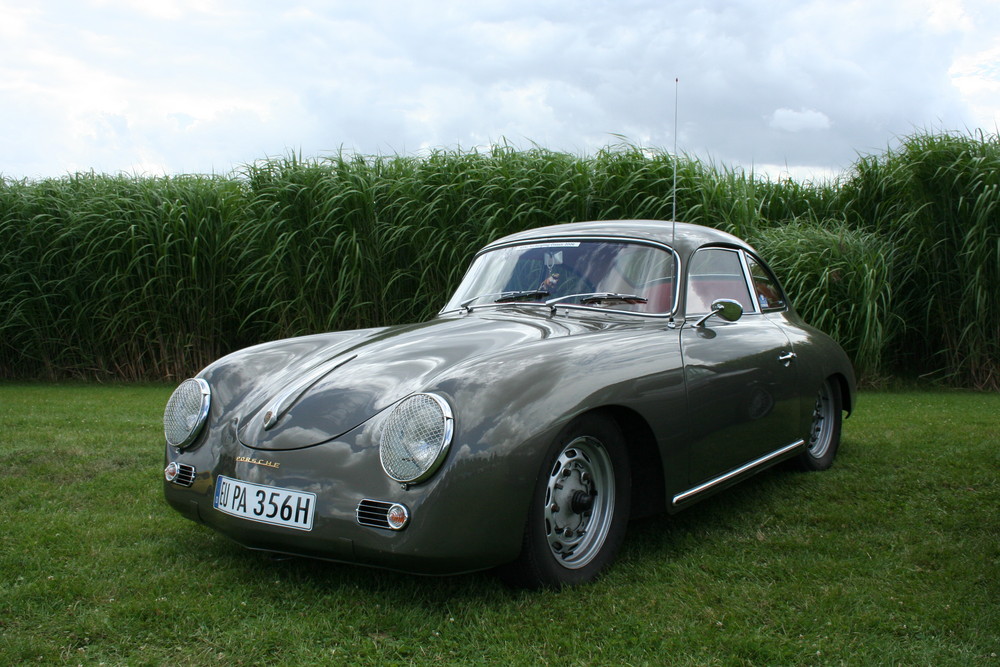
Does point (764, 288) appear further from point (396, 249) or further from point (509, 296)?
point (396, 249)

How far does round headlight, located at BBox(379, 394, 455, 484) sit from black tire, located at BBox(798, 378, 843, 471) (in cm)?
279

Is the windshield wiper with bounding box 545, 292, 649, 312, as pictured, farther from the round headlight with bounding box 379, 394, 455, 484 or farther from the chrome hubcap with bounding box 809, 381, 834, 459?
the chrome hubcap with bounding box 809, 381, 834, 459

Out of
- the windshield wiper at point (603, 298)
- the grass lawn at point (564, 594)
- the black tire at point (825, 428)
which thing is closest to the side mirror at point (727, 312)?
the windshield wiper at point (603, 298)

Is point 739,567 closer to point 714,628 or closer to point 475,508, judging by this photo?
point 714,628

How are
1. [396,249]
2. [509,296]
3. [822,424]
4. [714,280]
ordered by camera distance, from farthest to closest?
[396,249] → [822,424] → [714,280] → [509,296]

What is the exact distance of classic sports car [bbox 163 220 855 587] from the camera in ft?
7.86

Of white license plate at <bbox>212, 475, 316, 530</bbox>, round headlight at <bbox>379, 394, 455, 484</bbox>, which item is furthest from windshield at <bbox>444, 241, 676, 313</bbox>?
white license plate at <bbox>212, 475, 316, 530</bbox>

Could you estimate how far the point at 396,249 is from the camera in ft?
27.5

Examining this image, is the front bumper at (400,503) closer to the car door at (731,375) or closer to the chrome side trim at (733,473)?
the chrome side trim at (733,473)

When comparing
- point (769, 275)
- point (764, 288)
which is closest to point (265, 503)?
point (764, 288)

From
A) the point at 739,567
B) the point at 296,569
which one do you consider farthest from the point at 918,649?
the point at 296,569

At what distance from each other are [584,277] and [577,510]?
1.20 metres

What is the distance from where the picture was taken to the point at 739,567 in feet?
9.76

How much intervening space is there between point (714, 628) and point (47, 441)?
451 cm
